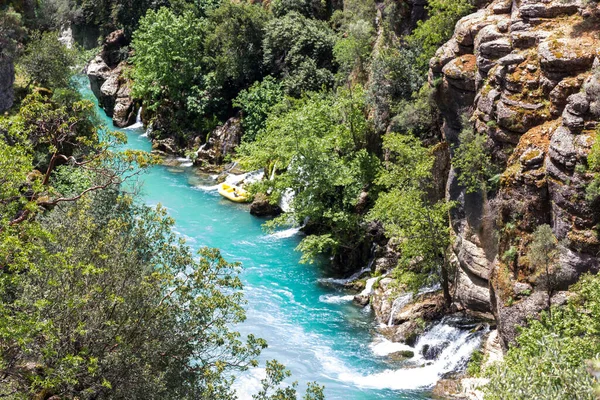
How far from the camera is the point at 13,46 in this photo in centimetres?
3834

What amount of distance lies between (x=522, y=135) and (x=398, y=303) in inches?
389

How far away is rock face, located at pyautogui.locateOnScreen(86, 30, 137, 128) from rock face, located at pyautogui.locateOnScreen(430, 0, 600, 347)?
40.1 metres

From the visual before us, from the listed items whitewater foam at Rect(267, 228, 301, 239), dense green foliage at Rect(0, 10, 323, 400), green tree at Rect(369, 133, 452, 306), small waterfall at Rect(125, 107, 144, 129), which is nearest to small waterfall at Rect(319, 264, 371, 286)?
green tree at Rect(369, 133, 452, 306)

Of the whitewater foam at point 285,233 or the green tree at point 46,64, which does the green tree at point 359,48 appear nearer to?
the whitewater foam at point 285,233

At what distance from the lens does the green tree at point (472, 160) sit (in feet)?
75.9

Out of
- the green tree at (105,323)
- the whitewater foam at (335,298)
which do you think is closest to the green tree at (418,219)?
the whitewater foam at (335,298)

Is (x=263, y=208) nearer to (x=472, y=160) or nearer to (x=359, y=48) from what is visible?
(x=359, y=48)

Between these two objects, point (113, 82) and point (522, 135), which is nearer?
point (522, 135)

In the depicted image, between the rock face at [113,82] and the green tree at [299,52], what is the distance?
17.4 m

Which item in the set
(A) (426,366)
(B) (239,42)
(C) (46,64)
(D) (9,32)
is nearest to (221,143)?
(B) (239,42)

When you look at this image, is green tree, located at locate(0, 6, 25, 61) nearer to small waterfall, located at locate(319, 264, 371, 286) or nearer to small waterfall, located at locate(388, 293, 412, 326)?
small waterfall, located at locate(319, 264, 371, 286)

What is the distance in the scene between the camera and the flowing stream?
77.4 ft

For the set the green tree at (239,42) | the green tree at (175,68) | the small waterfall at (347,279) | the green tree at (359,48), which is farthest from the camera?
the green tree at (175,68)

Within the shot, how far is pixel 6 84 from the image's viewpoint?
37.4m
